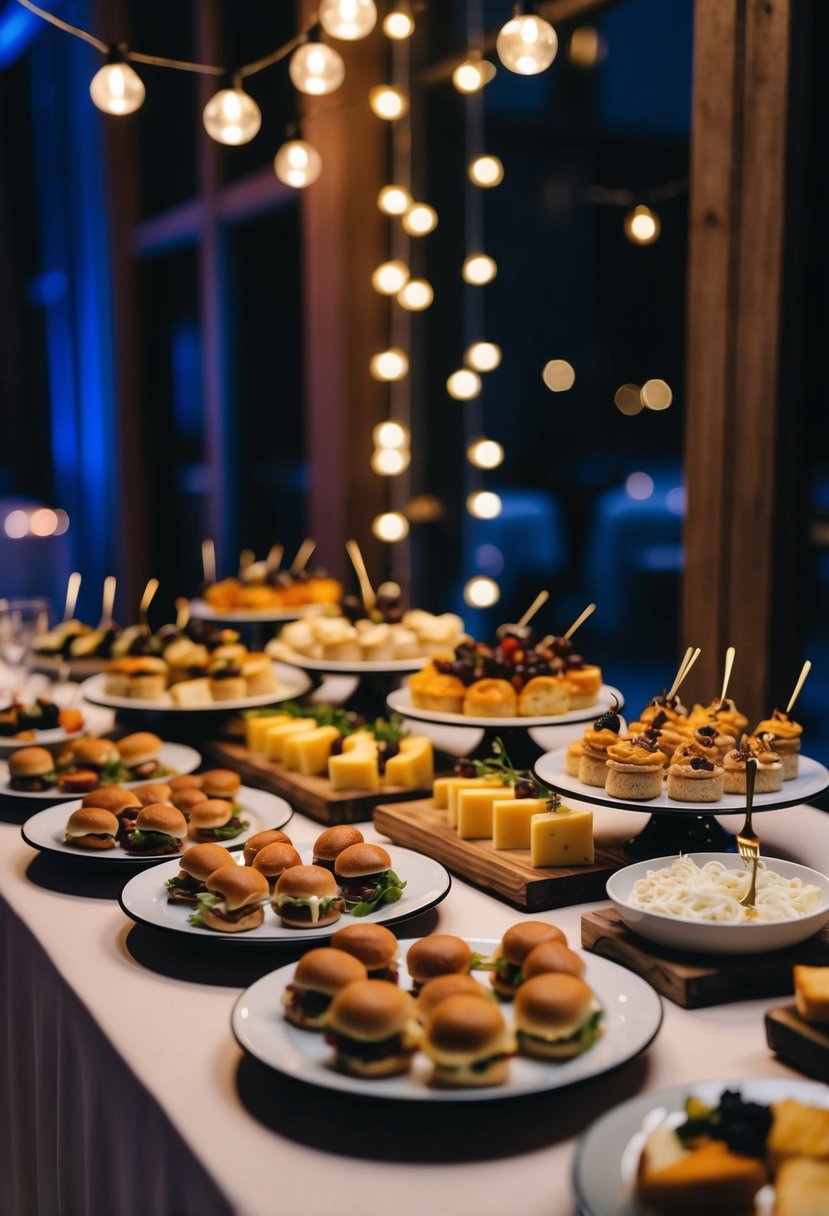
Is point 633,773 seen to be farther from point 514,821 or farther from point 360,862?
point 360,862

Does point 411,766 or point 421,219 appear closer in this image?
point 411,766

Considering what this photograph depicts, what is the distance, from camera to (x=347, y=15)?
212 cm

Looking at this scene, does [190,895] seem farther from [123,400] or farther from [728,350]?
[123,400]

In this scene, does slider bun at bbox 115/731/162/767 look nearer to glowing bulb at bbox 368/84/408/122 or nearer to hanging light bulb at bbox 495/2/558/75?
hanging light bulb at bbox 495/2/558/75

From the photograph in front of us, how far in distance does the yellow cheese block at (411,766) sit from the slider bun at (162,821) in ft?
1.29

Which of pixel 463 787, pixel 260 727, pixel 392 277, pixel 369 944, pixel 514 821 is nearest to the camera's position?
A: pixel 369 944

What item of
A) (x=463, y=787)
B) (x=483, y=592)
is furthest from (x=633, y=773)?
(x=483, y=592)

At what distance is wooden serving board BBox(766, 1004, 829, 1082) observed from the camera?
99cm

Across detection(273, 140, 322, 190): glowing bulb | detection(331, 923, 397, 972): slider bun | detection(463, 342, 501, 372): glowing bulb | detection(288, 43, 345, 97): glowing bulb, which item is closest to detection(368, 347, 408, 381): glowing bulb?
detection(463, 342, 501, 372): glowing bulb

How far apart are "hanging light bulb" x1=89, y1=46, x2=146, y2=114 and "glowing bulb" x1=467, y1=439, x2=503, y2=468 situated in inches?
51.9

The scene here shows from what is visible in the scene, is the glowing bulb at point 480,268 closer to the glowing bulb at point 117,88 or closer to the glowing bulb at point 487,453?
the glowing bulb at point 487,453

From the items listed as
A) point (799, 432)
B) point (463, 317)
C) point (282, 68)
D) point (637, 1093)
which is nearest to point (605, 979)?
point (637, 1093)

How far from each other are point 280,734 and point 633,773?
788 mm

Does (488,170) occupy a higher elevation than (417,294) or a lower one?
higher
